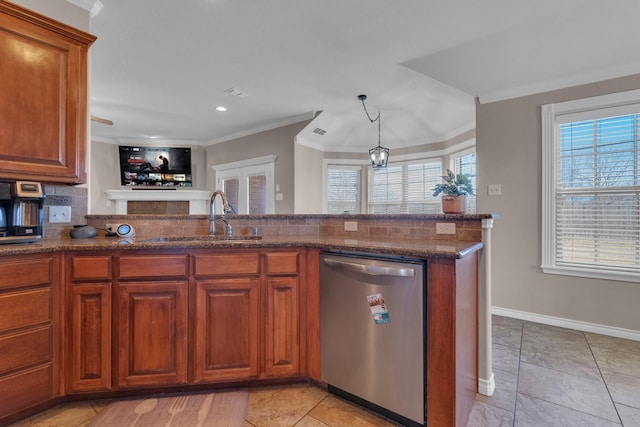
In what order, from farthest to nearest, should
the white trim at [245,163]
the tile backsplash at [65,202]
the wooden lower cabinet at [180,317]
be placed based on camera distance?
the white trim at [245,163]
the tile backsplash at [65,202]
the wooden lower cabinet at [180,317]

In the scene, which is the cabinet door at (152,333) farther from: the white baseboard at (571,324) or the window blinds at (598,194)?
the window blinds at (598,194)

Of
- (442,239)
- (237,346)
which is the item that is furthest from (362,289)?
(237,346)

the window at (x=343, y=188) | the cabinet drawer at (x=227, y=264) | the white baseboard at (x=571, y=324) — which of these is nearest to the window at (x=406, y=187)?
the window at (x=343, y=188)

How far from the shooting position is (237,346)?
5.64 ft

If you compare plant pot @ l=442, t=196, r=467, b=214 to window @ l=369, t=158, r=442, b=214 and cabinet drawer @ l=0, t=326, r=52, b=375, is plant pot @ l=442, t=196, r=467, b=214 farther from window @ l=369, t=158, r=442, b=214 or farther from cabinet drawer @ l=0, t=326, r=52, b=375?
window @ l=369, t=158, r=442, b=214

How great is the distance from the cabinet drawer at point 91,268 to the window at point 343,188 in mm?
4511

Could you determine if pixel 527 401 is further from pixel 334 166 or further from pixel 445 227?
pixel 334 166

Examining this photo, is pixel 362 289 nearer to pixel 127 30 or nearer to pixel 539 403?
pixel 539 403

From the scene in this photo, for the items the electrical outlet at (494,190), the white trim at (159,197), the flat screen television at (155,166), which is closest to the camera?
the electrical outlet at (494,190)

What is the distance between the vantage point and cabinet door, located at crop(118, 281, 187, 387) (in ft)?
5.27

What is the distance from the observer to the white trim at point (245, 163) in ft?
17.3

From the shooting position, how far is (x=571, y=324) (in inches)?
113

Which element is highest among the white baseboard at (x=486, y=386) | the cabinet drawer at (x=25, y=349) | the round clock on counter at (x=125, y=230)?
the round clock on counter at (x=125, y=230)

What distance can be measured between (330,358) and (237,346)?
21.7 inches
